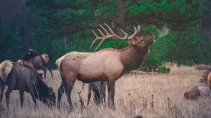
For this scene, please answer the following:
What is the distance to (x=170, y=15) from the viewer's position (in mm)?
15844

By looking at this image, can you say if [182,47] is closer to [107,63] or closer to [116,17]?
[116,17]

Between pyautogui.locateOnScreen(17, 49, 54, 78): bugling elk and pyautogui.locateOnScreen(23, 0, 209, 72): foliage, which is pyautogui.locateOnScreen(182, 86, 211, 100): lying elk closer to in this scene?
pyautogui.locateOnScreen(23, 0, 209, 72): foliage

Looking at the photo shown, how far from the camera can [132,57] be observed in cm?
848

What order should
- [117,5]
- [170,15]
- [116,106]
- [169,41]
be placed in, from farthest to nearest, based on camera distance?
1. [169,41]
2. [117,5]
3. [170,15]
4. [116,106]

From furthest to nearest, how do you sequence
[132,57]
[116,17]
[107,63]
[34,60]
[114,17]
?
[114,17], [116,17], [34,60], [132,57], [107,63]

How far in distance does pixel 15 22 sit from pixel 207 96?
3137cm

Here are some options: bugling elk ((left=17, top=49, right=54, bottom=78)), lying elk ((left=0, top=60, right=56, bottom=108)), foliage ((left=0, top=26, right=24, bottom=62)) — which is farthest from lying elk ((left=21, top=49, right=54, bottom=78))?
lying elk ((left=0, top=60, right=56, bottom=108))

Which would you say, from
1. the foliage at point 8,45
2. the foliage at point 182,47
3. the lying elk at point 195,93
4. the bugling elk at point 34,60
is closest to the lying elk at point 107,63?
the lying elk at point 195,93

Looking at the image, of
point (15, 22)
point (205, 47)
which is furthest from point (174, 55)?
point (15, 22)

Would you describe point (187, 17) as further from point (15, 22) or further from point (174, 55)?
point (15, 22)

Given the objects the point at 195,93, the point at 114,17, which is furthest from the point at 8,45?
the point at 195,93

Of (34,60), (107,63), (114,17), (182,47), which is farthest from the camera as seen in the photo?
(182,47)

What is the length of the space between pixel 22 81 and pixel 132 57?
2.63 metres

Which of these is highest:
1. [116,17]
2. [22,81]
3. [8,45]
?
[116,17]
